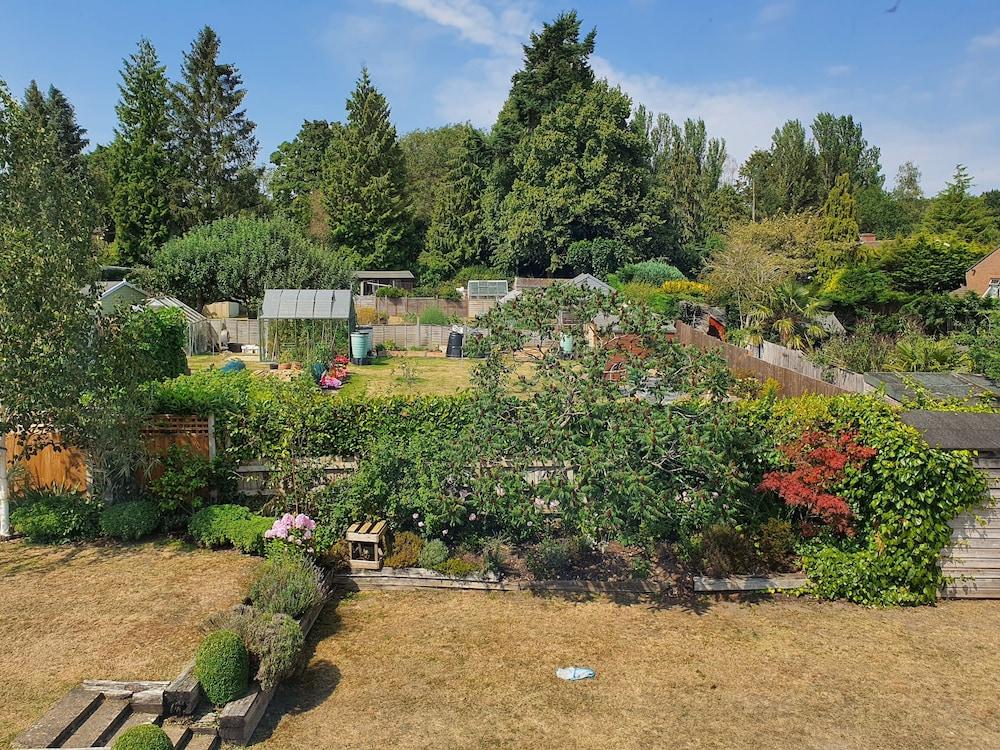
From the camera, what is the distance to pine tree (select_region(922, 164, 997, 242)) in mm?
43250

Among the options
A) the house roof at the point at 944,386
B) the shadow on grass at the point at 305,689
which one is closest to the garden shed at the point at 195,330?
the shadow on grass at the point at 305,689

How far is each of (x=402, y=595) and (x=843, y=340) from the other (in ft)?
63.7

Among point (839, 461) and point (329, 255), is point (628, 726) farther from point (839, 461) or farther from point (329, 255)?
point (329, 255)

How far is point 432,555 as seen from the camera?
8758 millimetres

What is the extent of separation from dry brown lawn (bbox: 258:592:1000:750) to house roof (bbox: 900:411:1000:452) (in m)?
2.00

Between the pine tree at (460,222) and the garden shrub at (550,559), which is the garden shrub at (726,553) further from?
the pine tree at (460,222)

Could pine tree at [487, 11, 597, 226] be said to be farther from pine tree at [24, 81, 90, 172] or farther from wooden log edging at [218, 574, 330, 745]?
wooden log edging at [218, 574, 330, 745]

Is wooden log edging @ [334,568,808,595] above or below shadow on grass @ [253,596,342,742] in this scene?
above

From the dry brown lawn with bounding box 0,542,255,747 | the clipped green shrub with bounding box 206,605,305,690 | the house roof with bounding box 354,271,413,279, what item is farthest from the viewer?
the house roof with bounding box 354,271,413,279

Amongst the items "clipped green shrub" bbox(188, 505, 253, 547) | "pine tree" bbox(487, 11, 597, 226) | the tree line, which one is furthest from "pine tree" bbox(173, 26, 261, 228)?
"clipped green shrub" bbox(188, 505, 253, 547)

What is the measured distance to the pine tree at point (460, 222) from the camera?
179ft

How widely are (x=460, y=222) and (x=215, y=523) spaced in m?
47.4

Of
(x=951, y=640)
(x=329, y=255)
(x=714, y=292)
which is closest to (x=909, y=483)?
(x=951, y=640)

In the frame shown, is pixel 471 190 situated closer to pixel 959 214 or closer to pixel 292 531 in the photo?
pixel 959 214
